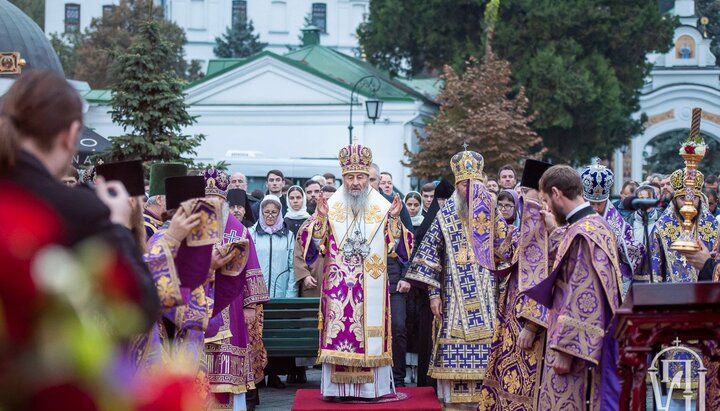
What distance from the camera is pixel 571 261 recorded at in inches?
259

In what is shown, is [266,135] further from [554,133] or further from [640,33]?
[640,33]

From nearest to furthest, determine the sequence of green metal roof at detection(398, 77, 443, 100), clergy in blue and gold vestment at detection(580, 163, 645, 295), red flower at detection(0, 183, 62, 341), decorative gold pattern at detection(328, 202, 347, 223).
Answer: red flower at detection(0, 183, 62, 341) → clergy in blue and gold vestment at detection(580, 163, 645, 295) → decorative gold pattern at detection(328, 202, 347, 223) → green metal roof at detection(398, 77, 443, 100)

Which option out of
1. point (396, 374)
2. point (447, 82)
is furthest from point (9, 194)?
point (447, 82)

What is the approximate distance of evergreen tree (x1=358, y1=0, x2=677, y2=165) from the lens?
3531cm

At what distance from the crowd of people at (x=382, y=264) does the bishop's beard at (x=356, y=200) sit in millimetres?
12

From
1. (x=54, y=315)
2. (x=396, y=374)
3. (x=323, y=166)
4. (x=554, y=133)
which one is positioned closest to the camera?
(x=54, y=315)

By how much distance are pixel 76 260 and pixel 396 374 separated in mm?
10062

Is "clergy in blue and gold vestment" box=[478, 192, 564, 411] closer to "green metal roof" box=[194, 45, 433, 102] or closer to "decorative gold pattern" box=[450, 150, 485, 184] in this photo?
"decorative gold pattern" box=[450, 150, 485, 184]

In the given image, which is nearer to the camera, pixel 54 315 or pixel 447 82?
pixel 54 315

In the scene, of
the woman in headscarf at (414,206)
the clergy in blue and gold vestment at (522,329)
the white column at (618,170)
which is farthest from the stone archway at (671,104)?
the clergy in blue and gold vestment at (522,329)

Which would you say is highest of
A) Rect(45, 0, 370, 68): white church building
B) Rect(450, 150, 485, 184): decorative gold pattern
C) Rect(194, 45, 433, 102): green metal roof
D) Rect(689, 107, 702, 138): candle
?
Rect(45, 0, 370, 68): white church building

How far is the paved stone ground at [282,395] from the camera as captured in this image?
1112 cm

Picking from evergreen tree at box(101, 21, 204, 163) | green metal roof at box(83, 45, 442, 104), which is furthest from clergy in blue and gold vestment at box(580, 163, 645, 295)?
green metal roof at box(83, 45, 442, 104)

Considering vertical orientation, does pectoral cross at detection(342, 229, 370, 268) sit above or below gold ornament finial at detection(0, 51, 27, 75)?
below
